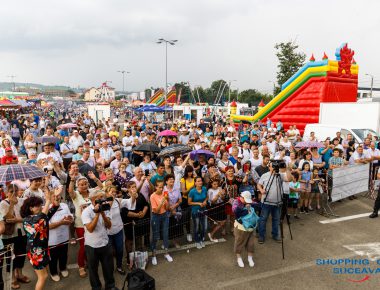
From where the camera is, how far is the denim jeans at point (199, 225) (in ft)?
19.7

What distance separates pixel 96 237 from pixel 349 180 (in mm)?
7309

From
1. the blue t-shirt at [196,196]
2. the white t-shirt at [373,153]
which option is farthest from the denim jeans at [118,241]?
the white t-shirt at [373,153]

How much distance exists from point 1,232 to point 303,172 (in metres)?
6.70

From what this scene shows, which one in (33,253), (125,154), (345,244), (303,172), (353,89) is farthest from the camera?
(353,89)

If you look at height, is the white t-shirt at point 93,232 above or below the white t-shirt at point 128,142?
below

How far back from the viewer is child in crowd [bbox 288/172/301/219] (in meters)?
7.41

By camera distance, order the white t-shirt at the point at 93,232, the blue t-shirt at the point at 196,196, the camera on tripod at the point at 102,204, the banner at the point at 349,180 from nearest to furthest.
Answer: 1. the camera on tripod at the point at 102,204
2. the white t-shirt at the point at 93,232
3. the blue t-shirt at the point at 196,196
4. the banner at the point at 349,180

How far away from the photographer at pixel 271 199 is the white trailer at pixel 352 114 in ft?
29.6

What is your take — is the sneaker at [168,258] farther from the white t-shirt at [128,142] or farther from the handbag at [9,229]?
the white t-shirt at [128,142]

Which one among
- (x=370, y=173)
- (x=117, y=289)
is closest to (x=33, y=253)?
(x=117, y=289)

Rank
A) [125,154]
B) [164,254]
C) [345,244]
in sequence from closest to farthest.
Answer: [164,254] → [345,244] → [125,154]

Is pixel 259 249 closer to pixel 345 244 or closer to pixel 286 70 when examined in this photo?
pixel 345 244

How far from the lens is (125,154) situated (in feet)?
36.9

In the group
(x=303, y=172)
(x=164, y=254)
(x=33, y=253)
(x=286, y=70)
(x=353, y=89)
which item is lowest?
(x=164, y=254)
